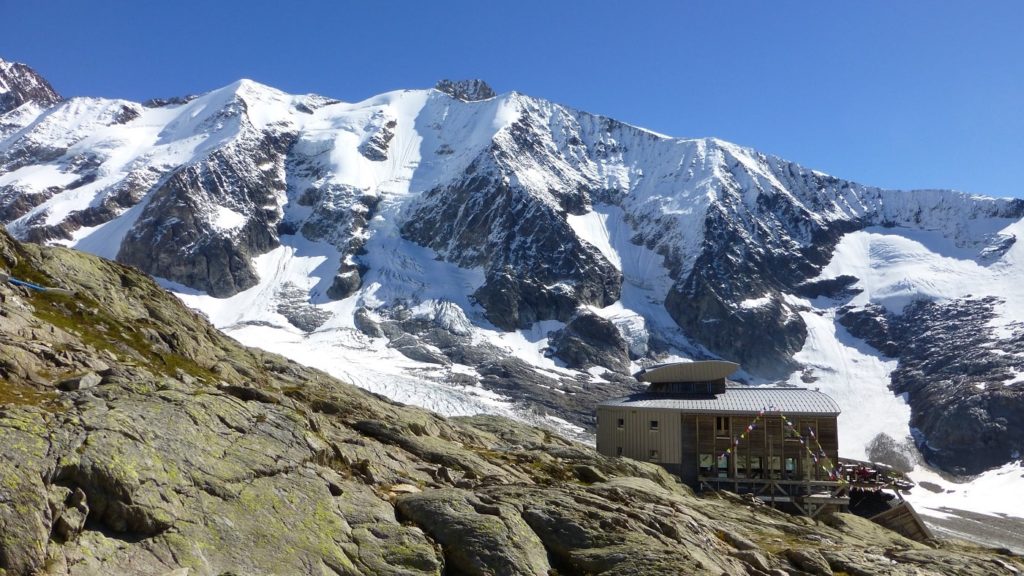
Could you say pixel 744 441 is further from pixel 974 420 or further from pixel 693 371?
pixel 974 420

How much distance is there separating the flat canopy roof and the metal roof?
1498mm

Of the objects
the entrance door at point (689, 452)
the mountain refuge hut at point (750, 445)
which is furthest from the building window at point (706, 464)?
the entrance door at point (689, 452)

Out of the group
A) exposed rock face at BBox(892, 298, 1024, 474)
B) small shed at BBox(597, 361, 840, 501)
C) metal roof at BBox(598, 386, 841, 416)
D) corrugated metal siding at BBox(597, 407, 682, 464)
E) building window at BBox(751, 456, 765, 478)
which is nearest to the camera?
small shed at BBox(597, 361, 840, 501)

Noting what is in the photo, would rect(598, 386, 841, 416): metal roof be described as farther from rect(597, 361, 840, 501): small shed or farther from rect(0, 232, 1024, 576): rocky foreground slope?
rect(0, 232, 1024, 576): rocky foreground slope

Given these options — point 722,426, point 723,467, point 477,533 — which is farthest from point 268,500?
point 723,467

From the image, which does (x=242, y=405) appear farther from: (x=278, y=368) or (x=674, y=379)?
(x=674, y=379)

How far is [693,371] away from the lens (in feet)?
183

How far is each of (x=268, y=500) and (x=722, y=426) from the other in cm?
3992

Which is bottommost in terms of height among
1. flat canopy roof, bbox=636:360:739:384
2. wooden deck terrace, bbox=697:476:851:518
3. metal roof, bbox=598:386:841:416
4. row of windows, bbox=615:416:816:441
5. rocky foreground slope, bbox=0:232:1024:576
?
wooden deck terrace, bbox=697:476:851:518

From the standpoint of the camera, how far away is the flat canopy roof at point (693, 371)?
5528 centimetres

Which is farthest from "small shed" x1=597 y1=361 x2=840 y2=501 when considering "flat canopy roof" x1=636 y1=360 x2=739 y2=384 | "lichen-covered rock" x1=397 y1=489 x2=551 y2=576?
"lichen-covered rock" x1=397 y1=489 x2=551 y2=576

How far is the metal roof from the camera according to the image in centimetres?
5000

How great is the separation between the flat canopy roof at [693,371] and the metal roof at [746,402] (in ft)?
4.91

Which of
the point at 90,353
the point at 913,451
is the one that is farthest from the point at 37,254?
the point at 913,451
